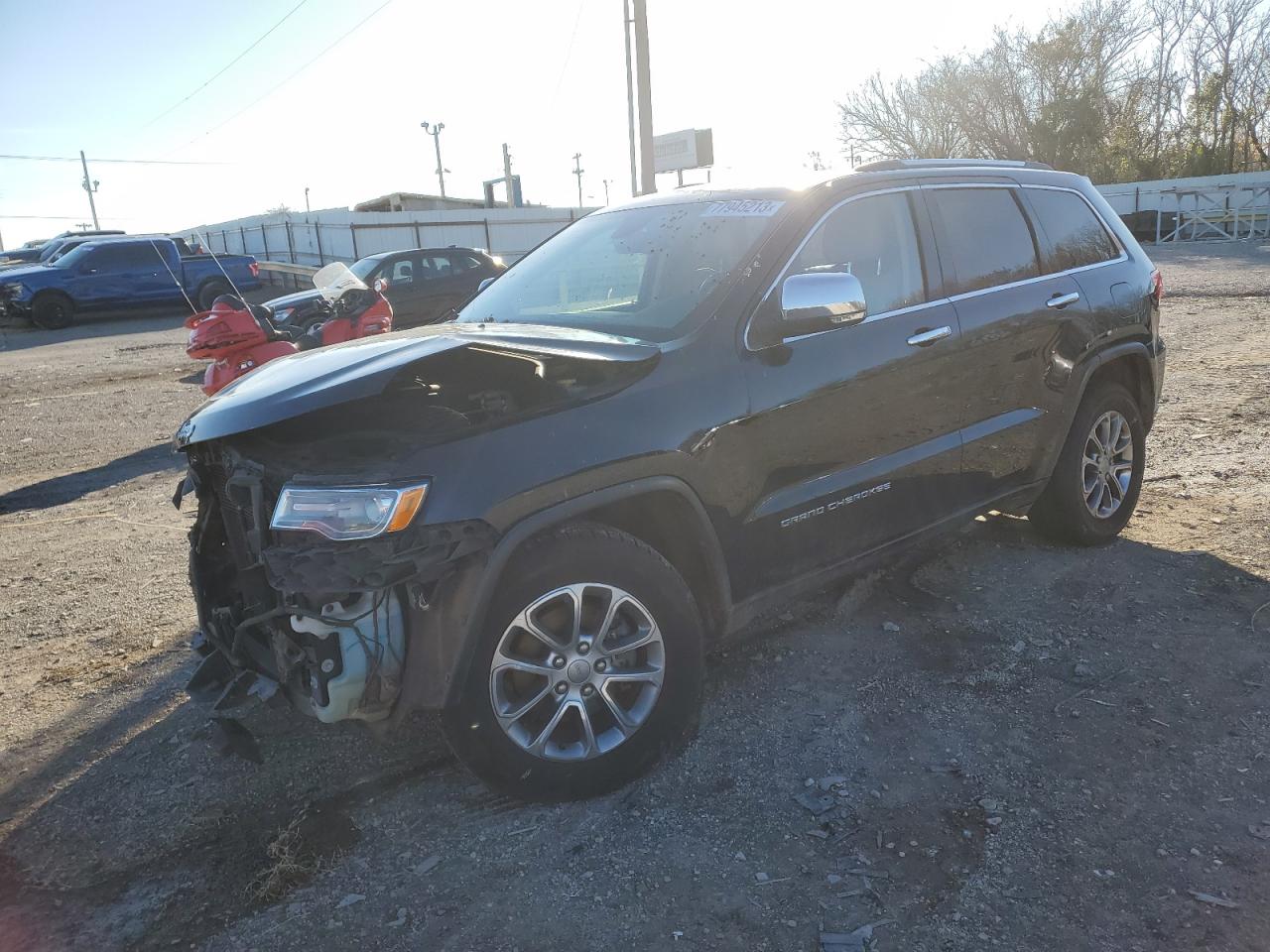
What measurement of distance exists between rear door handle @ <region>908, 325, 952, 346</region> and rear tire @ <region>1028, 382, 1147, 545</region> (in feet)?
3.91

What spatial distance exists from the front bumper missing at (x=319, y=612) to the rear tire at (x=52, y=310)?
→ 20.8m

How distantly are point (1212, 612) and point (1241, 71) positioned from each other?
45.7 metres

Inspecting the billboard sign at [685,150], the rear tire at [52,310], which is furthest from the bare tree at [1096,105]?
the rear tire at [52,310]

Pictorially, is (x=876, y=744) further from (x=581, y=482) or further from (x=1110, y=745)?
(x=581, y=482)

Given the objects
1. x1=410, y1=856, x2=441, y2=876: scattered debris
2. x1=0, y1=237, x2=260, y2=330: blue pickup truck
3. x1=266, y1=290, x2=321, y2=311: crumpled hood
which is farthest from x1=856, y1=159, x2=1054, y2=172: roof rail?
x1=0, y1=237, x2=260, y2=330: blue pickup truck

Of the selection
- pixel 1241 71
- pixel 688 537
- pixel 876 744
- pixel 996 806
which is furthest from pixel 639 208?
pixel 1241 71

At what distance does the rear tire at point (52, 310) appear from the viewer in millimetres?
19953

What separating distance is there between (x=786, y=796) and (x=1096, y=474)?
9.32 ft

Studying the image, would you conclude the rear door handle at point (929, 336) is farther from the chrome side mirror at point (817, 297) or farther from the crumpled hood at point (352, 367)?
the crumpled hood at point (352, 367)

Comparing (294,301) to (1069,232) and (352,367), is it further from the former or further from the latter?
(352,367)

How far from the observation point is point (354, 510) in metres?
2.52

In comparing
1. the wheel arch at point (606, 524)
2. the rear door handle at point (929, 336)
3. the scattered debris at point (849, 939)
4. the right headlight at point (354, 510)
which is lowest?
the scattered debris at point (849, 939)

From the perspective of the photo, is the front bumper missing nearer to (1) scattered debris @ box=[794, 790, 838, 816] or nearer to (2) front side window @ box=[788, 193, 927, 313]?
(1) scattered debris @ box=[794, 790, 838, 816]

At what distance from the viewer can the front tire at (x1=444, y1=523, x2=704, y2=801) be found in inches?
106
